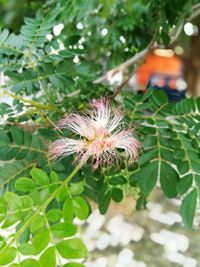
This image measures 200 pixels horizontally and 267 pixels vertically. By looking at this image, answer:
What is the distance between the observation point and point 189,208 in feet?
1.67

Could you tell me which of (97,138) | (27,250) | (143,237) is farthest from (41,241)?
(143,237)

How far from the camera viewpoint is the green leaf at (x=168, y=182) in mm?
561

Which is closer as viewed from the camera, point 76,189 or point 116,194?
point 76,189

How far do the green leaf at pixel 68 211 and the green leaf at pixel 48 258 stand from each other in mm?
61

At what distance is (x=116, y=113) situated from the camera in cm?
61

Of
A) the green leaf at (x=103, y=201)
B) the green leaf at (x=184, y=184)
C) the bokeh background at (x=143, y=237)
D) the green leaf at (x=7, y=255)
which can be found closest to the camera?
the green leaf at (x=7, y=255)

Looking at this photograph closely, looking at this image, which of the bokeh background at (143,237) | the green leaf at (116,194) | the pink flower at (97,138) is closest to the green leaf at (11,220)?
the pink flower at (97,138)

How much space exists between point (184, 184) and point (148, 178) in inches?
2.0

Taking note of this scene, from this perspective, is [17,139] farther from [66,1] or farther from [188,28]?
[188,28]

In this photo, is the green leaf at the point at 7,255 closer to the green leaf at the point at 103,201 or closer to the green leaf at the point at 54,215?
the green leaf at the point at 54,215

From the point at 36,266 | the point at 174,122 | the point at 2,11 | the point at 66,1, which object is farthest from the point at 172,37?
the point at 2,11

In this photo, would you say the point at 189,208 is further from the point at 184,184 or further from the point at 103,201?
the point at 103,201

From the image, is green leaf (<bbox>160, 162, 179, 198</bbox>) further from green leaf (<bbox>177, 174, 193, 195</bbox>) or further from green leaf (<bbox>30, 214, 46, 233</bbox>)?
green leaf (<bbox>30, 214, 46, 233</bbox>)

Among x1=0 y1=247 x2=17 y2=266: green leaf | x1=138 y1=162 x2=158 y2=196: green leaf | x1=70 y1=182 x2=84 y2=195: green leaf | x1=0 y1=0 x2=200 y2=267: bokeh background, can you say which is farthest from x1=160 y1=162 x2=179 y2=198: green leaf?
x1=0 y1=0 x2=200 y2=267: bokeh background
